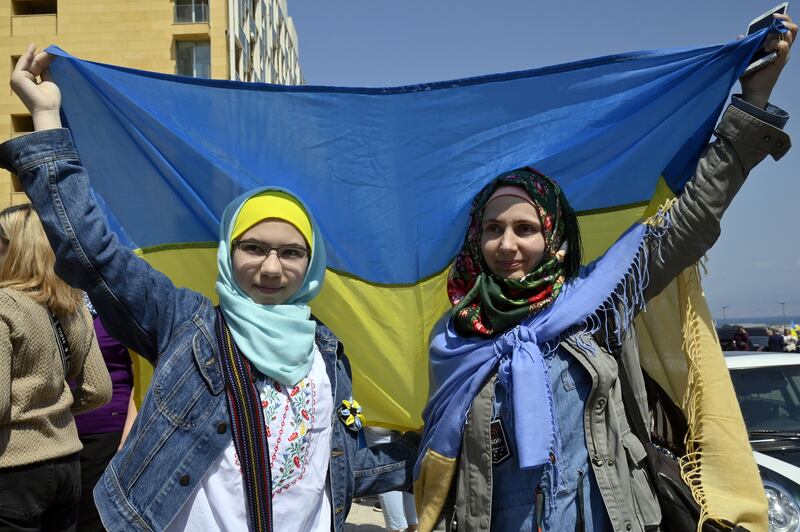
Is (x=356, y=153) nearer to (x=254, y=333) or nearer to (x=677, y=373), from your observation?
(x=254, y=333)

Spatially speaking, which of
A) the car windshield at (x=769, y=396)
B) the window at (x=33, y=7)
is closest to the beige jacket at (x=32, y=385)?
the car windshield at (x=769, y=396)

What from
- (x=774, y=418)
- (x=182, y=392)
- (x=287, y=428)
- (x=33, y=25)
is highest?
(x=33, y=25)

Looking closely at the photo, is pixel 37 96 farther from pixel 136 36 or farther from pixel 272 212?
pixel 136 36

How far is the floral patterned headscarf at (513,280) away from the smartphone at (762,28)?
77 cm

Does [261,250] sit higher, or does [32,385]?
[261,250]

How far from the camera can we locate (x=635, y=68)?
254 cm

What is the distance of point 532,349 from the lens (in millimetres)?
2115

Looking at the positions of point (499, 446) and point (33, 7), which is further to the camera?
point (33, 7)

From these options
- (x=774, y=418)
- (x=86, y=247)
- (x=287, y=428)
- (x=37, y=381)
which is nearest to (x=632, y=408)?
(x=287, y=428)

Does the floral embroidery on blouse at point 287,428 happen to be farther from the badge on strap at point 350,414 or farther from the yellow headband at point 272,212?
the yellow headband at point 272,212

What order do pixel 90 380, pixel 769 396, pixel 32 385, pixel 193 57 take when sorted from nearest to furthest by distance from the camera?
pixel 32 385
pixel 90 380
pixel 769 396
pixel 193 57

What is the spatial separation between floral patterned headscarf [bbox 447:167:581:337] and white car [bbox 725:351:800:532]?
2465 mm

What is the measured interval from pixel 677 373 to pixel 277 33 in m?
39.3

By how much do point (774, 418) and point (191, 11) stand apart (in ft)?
81.2
